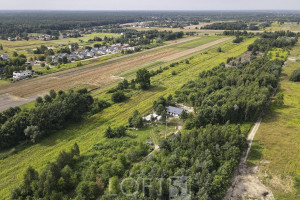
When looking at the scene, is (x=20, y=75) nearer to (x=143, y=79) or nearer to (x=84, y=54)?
(x=84, y=54)

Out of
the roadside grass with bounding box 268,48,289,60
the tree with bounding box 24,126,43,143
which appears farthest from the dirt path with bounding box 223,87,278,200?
the roadside grass with bounding box 268,48,289,60

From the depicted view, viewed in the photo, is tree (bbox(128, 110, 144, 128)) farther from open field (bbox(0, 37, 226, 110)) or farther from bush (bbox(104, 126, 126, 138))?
open field (bbox(0, 37, 226, 110))

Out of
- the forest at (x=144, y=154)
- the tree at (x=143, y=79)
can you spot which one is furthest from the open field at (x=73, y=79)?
the forest at (x=144, y=154)

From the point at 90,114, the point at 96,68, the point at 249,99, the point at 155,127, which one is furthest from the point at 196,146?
the point at 96,68

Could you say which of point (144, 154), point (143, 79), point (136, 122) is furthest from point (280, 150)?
point (143, 79)

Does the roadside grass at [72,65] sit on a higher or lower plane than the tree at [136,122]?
higher

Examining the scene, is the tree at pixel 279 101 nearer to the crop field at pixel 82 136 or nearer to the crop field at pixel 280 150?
the crop field at pixel 280 150
